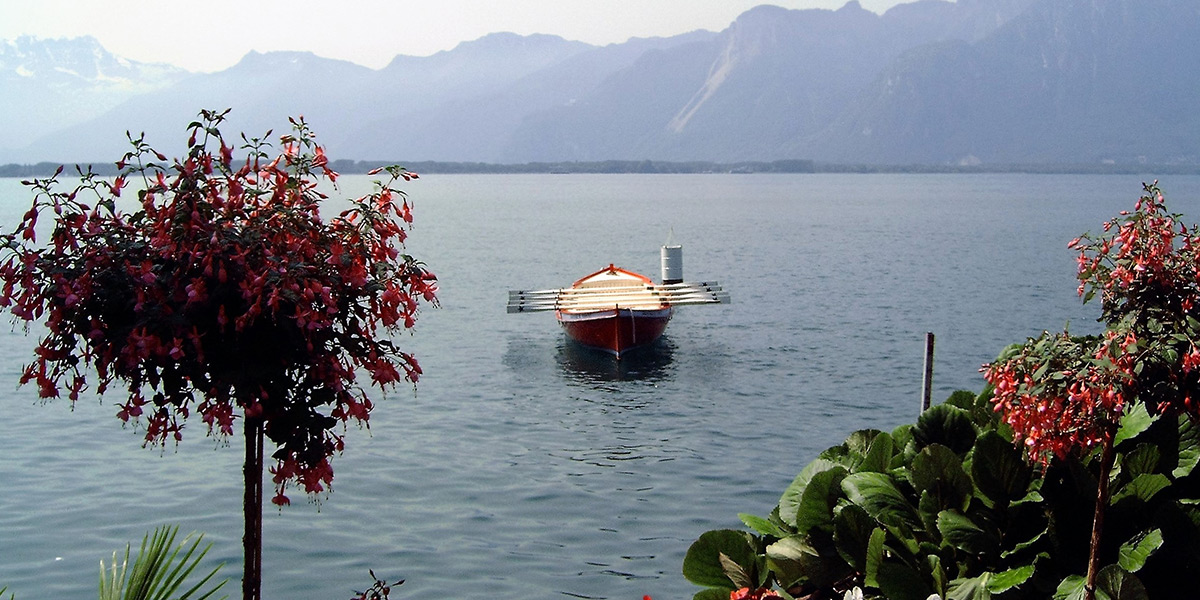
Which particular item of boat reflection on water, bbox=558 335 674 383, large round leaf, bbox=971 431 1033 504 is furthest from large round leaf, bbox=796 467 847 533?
boat reflection on water, bbox=558 335 674 383

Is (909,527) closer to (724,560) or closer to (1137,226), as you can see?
(724,560)

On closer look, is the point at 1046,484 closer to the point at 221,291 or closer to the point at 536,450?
the point at 221,291

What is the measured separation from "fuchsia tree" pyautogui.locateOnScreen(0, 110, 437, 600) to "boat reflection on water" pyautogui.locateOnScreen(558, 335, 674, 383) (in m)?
22.9

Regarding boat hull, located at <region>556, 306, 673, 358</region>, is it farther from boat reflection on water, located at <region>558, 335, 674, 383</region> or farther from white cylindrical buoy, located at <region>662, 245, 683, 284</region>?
white cylindrical buoy, located at <region>662, 245, 683, 284</region>

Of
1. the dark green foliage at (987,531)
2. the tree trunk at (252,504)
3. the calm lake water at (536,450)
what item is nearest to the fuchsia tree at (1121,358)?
the dark green foliage at (987,531)

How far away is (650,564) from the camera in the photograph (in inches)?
619

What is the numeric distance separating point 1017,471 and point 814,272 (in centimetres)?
5177

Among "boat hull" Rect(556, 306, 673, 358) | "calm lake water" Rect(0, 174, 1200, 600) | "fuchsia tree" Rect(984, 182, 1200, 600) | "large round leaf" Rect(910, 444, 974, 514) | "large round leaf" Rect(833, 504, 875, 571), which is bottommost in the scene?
"calm lake water" Rect(0, 174, 1200, 600)

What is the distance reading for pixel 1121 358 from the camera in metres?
6.82

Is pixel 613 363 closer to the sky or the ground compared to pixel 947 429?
closer to the ground

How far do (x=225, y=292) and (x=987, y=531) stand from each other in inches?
219

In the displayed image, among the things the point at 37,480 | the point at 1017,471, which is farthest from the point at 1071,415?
the point at 37,480

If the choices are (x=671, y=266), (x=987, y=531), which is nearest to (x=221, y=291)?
(x=987, y=531)

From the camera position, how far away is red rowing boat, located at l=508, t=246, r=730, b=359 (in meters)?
31.9
